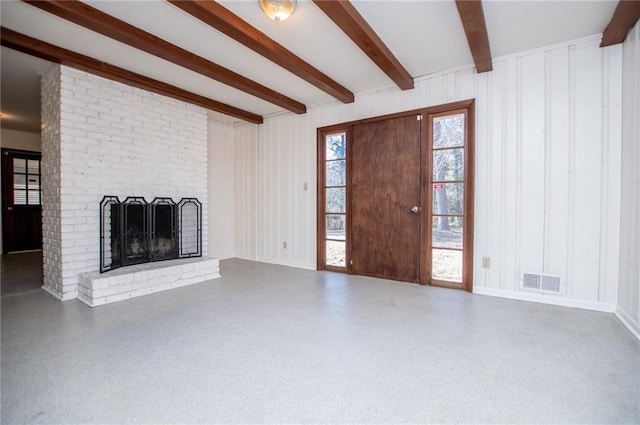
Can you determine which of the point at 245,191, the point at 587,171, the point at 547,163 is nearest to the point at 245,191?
the point at 245,191

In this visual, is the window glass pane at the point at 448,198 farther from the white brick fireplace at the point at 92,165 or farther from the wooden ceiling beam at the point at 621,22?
the white brick fireplace at the point at 92,165

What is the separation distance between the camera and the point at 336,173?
4.66 m

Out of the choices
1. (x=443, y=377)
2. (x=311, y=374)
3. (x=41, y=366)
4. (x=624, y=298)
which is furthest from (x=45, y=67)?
→ (x=624, y=298)

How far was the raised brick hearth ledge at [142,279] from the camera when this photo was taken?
10.3ft

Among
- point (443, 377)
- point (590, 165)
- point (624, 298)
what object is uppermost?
point (590, 165)

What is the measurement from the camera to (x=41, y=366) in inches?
75.0

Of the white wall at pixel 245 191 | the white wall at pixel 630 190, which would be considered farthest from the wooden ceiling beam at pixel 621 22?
the white wall at pixel 245 191

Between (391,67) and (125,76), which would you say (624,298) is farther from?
(125,76)

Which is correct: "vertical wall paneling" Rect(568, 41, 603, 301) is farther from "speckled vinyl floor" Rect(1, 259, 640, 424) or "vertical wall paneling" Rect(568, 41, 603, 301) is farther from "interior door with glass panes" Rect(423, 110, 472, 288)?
"interior door with glass panes" Rect(423, 110, 472, 288)

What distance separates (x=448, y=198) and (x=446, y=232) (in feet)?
1.37

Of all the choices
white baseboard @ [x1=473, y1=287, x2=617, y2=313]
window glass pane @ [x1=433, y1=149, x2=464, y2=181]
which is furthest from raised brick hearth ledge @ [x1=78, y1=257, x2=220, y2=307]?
white baseboard @ [x1=473, y1=287, x2=617, y2=313]

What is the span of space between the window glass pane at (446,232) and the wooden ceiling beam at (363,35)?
1757 mm

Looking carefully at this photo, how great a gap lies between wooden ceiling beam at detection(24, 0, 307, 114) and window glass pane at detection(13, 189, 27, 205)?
19.5 ft

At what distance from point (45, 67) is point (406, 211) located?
4509 millimetres
